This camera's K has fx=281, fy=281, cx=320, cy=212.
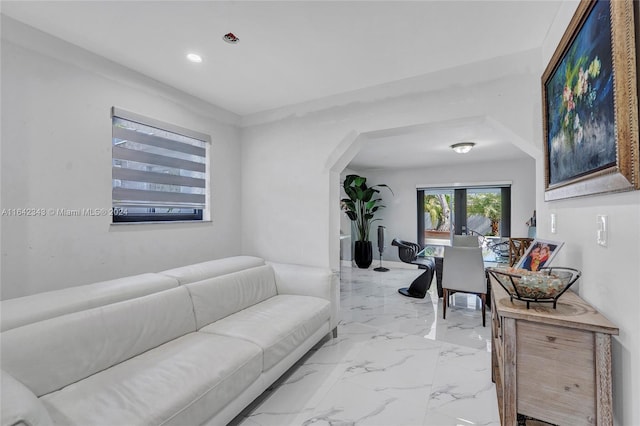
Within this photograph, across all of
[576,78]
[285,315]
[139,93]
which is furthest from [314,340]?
[139,93]

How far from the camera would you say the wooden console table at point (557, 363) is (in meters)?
1.04

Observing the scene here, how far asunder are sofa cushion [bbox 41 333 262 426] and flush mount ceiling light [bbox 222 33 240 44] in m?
1.99

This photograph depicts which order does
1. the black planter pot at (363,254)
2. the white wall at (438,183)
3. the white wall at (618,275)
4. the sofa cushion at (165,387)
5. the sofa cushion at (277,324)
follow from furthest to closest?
the black planter pot at (363,254) → the white wall at (438,183) → the sofa cushion at (277,324) → the sofa cushion at (165,387) → the white wall at (618,275)

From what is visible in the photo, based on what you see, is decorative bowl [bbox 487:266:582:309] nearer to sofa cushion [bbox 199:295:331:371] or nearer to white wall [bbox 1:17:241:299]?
sofa cushion [bbox 199:295:331:371]

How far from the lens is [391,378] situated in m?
2.10

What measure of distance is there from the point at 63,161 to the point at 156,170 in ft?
2.23

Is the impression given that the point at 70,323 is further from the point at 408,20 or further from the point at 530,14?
the point at 530,14

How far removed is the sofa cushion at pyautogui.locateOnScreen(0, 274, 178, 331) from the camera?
4.55 feet

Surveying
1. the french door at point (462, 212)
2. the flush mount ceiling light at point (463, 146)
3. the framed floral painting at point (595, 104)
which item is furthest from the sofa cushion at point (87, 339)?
the french door at point (462, 212)

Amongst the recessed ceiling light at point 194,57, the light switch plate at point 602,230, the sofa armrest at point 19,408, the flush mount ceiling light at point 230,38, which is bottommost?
the sofa armrest at point 19,408

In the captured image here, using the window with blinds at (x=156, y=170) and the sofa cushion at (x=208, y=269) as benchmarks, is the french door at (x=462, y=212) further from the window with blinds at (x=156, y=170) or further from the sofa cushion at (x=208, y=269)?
the window with blinds at (x=156, y=170)

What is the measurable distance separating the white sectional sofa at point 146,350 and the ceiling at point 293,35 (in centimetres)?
166

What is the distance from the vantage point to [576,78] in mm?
1295

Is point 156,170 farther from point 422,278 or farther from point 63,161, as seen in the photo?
point 422,278
